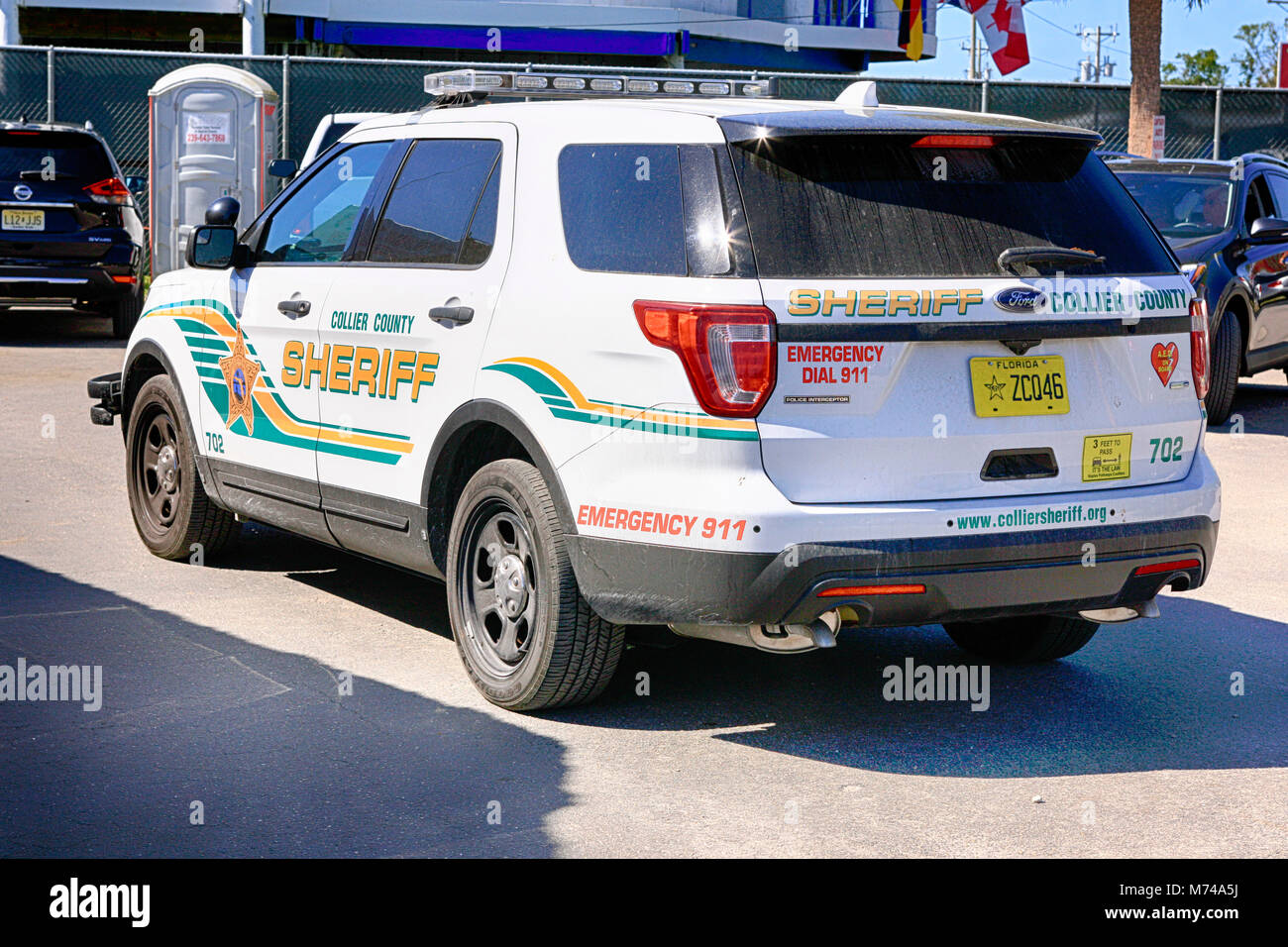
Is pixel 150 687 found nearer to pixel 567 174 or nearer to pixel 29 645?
pixel 29 645

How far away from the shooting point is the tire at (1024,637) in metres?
5.99

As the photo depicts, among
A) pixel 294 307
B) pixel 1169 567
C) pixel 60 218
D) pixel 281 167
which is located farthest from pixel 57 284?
pixel 1169 567

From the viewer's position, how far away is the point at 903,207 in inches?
192

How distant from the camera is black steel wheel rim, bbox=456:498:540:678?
210 inches

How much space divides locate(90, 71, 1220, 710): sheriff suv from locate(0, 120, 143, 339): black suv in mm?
10965

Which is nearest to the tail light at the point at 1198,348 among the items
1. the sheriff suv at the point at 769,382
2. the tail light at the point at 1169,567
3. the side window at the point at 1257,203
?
the sheriff suv at the point at 769,382

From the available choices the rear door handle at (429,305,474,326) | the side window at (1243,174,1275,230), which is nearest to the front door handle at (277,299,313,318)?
the rear door handle at (429,305,474,326)

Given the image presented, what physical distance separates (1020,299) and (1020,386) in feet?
0.84

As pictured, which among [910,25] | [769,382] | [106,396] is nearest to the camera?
[769,382]

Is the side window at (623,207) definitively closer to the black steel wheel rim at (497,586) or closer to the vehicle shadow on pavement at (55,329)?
the black steel wheel rim at (497,586)

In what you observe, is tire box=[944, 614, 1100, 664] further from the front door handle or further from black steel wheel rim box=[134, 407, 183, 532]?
black steel wheel rim box=[134, 407, 183, 532]

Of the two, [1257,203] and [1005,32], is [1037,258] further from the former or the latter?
[1005,32]

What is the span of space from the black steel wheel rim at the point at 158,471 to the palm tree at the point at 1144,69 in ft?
50.4
